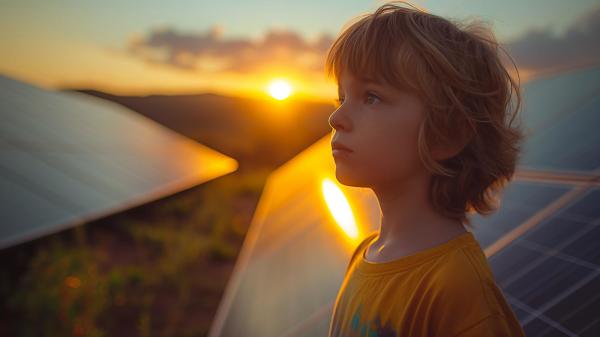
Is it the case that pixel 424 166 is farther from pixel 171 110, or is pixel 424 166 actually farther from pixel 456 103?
pixel 171 110

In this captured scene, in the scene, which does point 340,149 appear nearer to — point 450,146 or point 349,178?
point 349,178

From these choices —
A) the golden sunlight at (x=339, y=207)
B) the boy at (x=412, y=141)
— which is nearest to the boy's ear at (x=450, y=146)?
the boy at (x=412, y=141)

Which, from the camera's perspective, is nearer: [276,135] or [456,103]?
[456,103]

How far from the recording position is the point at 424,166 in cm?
152

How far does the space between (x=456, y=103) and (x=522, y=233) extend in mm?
1301

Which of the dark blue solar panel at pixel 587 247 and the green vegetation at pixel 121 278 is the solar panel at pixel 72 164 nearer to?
the green vegetation at pixel 121 278

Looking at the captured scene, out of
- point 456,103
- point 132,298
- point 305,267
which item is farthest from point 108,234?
point 456,103

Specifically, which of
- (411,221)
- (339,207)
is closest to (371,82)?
(411,221)

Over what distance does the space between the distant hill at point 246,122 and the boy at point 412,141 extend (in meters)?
9.78

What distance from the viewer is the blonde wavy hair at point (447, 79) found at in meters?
1.44

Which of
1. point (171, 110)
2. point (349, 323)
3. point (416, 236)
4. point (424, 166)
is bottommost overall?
point (349, 323)

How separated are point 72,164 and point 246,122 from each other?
49.4m

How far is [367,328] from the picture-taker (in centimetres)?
140

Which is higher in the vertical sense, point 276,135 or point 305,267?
point 276,135
